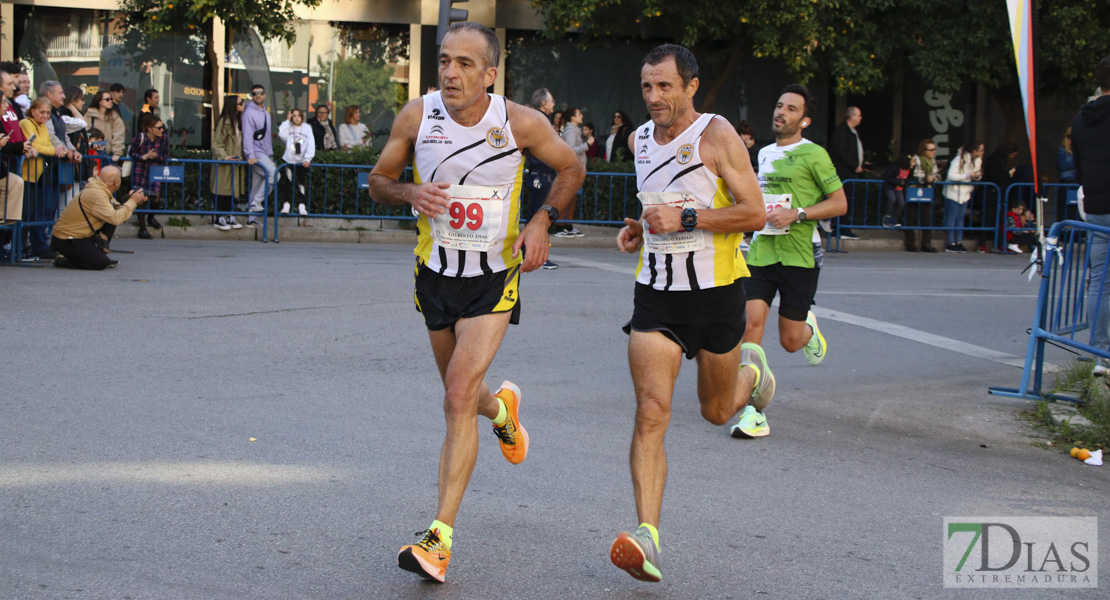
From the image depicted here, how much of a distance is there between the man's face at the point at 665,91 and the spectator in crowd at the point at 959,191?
14975mm

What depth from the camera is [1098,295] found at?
22.7 feet

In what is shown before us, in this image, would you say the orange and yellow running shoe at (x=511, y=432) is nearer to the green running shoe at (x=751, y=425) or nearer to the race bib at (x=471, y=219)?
the race bib at (x=471, y=219)

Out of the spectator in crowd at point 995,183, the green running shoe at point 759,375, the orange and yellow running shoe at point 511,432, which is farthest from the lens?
the spectator in crowd at point 995,183

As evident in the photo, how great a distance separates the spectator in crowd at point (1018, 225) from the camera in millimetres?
18641

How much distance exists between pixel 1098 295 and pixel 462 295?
4293 millimetres

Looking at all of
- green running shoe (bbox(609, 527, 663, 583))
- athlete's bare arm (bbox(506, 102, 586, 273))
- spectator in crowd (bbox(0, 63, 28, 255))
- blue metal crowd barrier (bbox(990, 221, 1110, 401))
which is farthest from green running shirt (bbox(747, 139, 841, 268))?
spectator in crowd (bbox(0, 63, 28, 255))

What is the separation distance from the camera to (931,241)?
62.8 ft

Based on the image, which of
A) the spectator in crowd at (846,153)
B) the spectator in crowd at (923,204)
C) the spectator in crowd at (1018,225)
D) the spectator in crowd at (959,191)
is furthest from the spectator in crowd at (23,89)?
the spectator in crowd at (1018,225)

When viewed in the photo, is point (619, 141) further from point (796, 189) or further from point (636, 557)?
point (636, 557)

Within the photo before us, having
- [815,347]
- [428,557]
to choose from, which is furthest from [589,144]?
[428,557]

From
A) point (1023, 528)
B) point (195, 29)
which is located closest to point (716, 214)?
point (1023, 528)

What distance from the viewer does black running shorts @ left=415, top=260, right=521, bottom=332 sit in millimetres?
4520

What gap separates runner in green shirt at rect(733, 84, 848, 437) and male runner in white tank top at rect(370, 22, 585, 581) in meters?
2.40

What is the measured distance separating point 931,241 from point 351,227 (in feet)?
30.7
